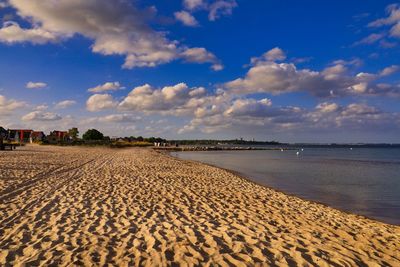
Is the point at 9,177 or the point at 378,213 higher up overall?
the point at 9,177

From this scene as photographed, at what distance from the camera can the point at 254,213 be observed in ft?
35.6

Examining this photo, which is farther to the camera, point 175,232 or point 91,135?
point 91,135

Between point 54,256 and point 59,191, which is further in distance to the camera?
point 59,191

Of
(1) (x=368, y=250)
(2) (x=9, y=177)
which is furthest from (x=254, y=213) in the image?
(2) (x=9, y=177)

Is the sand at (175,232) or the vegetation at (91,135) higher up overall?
the vegetation at (91,135)

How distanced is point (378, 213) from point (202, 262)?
1144 cm

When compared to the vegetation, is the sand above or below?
below

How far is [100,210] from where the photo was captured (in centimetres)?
1022

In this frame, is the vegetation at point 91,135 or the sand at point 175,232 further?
the vegetation at point 91,135

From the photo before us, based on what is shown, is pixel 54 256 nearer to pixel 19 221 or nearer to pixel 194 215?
pixel 19 221

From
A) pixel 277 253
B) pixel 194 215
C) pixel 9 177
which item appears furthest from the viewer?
pixel 9 177

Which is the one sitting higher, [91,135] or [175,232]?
[91,135]

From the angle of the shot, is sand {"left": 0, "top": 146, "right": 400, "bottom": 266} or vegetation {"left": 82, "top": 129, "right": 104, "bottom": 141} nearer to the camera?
sand {"left": 0, "top": 146, "right": 400, "bottom": 266}

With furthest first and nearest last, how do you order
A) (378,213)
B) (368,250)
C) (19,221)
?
(378,213), (19,221), (368,250)
